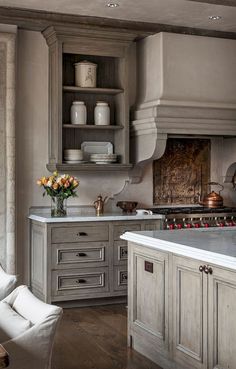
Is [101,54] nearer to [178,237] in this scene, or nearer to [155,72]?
[155,72]

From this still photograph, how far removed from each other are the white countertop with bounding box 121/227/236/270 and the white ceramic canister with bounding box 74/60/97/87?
99.0 inches

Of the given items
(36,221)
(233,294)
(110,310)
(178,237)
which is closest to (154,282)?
(178,237)

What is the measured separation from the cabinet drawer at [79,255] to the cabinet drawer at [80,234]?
0.05 m

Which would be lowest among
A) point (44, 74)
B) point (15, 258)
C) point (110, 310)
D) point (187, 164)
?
point (110, 310)

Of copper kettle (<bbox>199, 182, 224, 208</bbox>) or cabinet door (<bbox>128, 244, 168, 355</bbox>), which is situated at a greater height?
copper kettle (<bbox>199, 182, 224, 208</bbox>)

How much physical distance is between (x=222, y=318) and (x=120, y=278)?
2.84m

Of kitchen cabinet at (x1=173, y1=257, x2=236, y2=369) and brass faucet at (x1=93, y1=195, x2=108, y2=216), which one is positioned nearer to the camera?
kitchen cabinet at (x1=173, y1=257, x2=236, y2=369)

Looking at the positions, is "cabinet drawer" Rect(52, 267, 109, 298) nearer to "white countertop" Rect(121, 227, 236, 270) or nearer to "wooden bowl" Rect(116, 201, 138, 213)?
"wooden bowl" Rect(116, 201, 138, 213)

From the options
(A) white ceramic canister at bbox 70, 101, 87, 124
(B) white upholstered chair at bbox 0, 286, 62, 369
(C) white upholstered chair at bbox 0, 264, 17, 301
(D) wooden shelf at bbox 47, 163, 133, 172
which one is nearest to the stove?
(D) wooden shelf at bbox 47, 163, 133, 172

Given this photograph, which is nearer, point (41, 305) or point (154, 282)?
point (41, 305)

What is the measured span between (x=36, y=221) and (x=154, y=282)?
2369 mm

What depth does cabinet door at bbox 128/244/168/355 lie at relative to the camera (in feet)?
13.4

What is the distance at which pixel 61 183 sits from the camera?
6125 mm

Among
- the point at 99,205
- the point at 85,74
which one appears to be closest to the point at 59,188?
the point at 99,205
